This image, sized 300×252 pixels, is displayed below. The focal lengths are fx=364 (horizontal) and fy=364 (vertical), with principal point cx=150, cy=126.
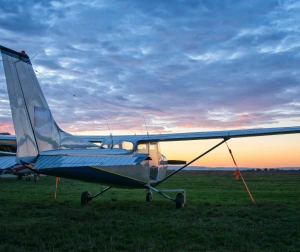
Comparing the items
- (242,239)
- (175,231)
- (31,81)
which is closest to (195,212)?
(175,231)

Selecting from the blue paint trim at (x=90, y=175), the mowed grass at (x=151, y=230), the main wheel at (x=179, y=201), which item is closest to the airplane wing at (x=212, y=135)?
the blue paint trim at (x=90, y=175)

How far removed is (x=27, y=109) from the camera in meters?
8.85

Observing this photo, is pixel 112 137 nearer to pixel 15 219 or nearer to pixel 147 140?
pixel 147 140

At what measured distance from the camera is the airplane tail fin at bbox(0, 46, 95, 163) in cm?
857

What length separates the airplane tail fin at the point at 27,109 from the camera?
857 centimetres

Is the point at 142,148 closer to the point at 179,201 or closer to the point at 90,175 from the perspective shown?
the point at 179,201

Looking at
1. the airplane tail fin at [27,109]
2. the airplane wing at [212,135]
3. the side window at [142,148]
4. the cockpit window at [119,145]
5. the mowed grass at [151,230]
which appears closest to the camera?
the mowed grass at [151,230]

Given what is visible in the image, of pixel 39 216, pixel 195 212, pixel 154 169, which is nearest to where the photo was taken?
pixel 39 216

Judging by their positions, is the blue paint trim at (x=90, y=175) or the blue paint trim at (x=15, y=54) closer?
the blue paint trim at (x=15, y=54)

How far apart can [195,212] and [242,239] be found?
3.55 m

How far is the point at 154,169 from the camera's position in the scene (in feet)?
40.4

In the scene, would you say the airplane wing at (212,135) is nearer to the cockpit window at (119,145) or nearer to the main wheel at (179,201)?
the cockpit window at (119,145)

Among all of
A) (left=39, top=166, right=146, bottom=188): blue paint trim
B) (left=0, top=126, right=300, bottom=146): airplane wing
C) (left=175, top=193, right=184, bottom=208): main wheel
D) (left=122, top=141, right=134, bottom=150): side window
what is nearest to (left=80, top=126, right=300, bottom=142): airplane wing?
(left=0, top=126, right=300, bottom=146): airplane wing

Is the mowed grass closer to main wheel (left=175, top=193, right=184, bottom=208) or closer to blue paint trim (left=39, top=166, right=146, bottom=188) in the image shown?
blue paint trim (left=39, top=166, right=146, bottom=188)
